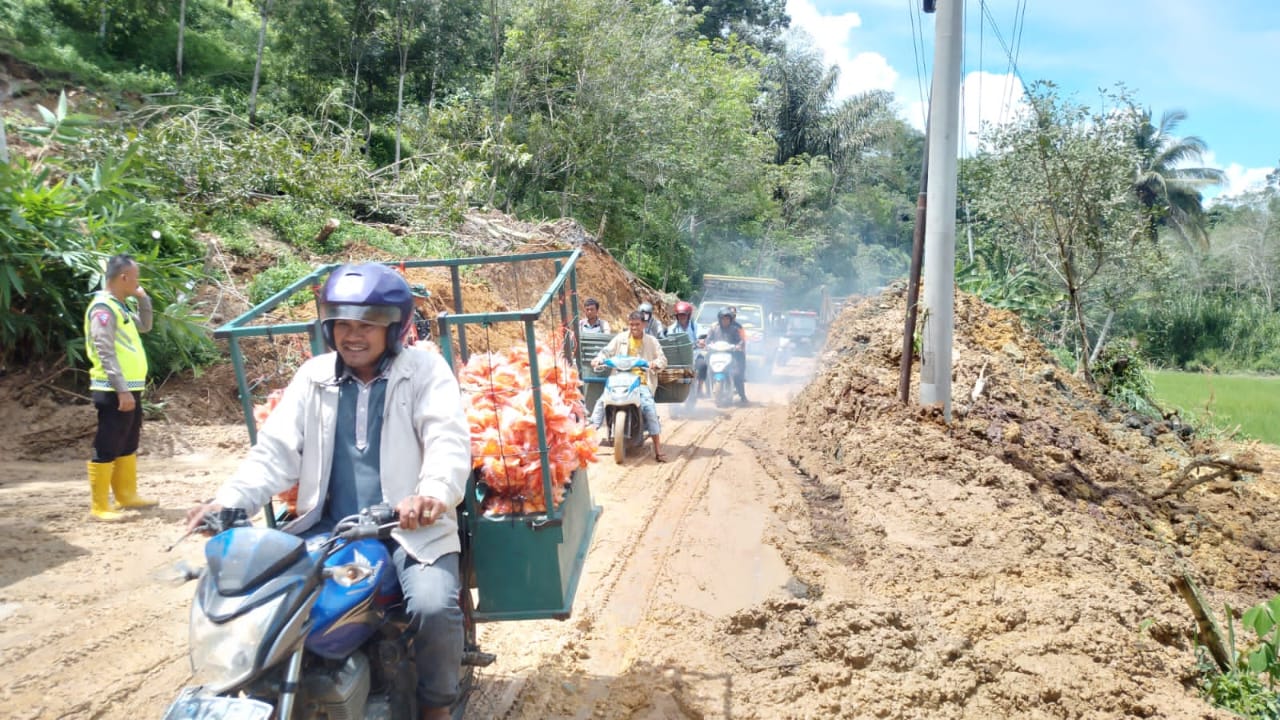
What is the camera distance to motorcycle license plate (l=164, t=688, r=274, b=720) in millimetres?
2107

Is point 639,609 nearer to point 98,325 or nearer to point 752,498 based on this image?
point 752,498

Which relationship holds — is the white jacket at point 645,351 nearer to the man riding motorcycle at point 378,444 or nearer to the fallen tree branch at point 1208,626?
the fallen tree branch at point 1208,626

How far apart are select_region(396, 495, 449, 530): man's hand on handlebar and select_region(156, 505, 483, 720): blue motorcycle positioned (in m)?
0.06

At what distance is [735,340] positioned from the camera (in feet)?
47.2

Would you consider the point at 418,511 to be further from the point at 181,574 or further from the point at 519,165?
the point at 519,165

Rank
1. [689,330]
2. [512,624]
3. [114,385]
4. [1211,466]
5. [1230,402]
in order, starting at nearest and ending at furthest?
[512,624] → [114,385] → [1211,466] → [689,330] → [1230,402]

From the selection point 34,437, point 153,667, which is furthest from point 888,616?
point 34,437

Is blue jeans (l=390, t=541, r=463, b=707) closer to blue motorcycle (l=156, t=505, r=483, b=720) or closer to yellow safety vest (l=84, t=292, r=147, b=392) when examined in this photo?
blue motorcycle (l=156, t=505, r=483, b=720)

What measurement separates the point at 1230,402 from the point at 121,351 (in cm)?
2374

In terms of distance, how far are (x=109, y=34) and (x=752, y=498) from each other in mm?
22386

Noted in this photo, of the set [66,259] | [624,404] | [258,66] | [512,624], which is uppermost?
A: [258,66]

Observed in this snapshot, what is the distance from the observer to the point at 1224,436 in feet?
46.3

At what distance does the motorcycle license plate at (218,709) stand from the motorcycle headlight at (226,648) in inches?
1.7

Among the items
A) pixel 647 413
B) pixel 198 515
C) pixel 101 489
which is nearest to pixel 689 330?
pixel 647 413
